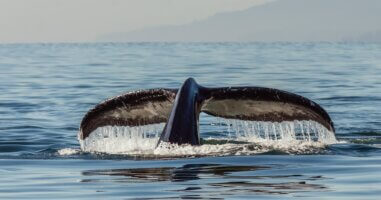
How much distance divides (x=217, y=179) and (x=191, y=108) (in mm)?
1803

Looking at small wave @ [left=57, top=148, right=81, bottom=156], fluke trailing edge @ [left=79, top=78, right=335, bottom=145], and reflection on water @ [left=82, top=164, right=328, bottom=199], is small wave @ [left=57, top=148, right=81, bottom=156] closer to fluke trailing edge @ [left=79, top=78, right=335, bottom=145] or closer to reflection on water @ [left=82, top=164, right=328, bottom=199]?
fluke trailing edge @ [left=79, top=78, right=335, bottom=145]

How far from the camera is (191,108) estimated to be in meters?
12.8

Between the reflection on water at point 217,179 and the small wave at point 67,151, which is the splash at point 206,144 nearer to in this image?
the small wave at point 67,151

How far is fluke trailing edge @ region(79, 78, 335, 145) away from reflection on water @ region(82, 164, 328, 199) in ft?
2.14

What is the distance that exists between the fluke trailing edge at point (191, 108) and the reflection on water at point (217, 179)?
0.65 metres

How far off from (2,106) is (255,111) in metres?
12.8

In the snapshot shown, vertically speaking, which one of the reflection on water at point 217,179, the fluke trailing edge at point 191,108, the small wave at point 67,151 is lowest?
the reflection on water at point 217,179

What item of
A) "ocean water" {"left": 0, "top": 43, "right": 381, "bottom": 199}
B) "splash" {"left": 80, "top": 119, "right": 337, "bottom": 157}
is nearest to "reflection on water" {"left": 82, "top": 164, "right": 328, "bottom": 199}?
"ocean water" {"left": 0, "top": 43, "right": 381, "bottom": 199}

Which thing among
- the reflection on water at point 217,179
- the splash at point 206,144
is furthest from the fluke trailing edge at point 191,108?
the reflection on water at point 217,179

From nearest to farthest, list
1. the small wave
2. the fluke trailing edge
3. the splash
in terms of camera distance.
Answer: the fluke trailing edge
the splash
the small wave

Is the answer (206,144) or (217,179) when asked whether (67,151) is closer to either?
(206,144)

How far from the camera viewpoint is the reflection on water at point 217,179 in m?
10.3

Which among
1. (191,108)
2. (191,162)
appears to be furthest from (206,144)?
(191,162)

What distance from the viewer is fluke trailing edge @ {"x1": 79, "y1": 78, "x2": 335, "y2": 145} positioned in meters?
12.6
